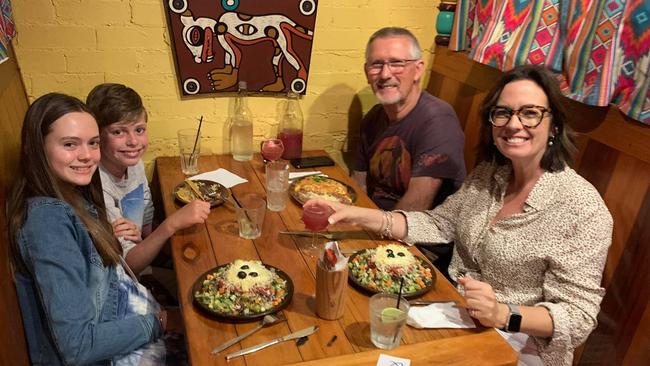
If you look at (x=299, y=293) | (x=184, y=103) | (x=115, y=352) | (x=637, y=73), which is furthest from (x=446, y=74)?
(x=115, y=352)

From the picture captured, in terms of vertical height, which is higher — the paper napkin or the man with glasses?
the man with glasses

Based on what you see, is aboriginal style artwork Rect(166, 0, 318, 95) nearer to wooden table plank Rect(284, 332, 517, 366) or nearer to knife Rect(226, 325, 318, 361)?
knife Rect(226, 325, 318, 361)

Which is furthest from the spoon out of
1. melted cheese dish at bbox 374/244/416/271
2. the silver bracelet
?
the silver bracelet

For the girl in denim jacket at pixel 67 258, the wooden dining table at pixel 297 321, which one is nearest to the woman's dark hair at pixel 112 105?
the girl in denim jacket at pixel 67 258

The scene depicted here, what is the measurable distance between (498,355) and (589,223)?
560mm

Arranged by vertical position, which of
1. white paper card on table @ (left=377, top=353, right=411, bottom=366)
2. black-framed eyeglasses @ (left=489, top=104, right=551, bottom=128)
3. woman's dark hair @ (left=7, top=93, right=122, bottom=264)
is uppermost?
black-framed eyeglasses @ (left=489, top=104, right=551, bottom=128)

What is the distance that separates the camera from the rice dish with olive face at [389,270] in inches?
62.4

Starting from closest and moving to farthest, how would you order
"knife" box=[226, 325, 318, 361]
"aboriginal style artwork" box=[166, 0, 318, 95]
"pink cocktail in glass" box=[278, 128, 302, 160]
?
"knife" box=[226, 325, 318, 361] → "aboriginal style artwork" box=[166, 0, 318, 95] → "pink cocktail in glass" box=[278, 128, 302, 160]

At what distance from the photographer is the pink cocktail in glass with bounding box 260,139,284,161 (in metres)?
2.57

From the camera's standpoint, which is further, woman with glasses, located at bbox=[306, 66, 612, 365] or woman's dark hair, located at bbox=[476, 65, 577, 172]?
woman's dark hair, located at bbox=[476, 65, 577, 172]

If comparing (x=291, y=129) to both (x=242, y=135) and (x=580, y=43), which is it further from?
(x=580, y=43)

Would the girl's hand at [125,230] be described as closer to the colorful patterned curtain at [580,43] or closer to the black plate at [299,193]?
the black plate at [299,193]

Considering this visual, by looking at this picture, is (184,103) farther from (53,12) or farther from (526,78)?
(526,78)

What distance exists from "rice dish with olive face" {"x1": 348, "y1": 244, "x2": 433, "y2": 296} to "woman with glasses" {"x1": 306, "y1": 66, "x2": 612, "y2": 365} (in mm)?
160
